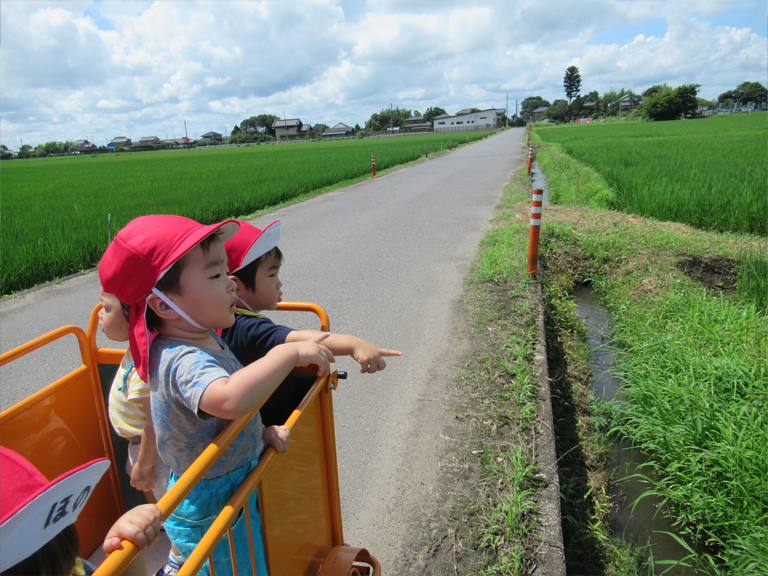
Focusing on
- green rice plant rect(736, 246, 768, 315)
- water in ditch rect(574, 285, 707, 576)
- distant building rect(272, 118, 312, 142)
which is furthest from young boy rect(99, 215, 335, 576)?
distant building rect(272, 118, 312, 142)

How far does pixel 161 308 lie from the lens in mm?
1420

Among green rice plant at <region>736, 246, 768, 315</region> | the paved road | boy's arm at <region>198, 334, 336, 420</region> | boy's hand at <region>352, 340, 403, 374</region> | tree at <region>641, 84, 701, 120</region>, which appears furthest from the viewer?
tree at <region>641, 84, 701, 120</region>

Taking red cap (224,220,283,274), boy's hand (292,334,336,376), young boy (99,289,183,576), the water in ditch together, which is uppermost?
red cap (224,220,283,274)

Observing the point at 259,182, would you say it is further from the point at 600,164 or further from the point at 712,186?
the point at 712,186

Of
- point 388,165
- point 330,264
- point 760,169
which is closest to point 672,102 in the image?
point 388,165

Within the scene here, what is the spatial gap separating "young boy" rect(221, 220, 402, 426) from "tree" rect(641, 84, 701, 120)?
300 ft

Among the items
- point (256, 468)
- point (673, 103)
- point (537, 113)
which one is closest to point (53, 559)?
point (256, 468)

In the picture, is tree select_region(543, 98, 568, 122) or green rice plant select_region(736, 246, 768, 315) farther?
tree select_region(543, 98, 568, 122)

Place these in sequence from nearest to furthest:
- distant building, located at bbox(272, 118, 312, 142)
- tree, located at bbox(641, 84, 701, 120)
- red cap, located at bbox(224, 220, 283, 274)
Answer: red cap, located at bbox(224, 220, 283, 274) → tree, located at bbox(641, 84, 701, 120) → distant building, located at bbox(272, 118, 312, 142)

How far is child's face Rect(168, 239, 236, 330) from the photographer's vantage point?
1429 millimetres

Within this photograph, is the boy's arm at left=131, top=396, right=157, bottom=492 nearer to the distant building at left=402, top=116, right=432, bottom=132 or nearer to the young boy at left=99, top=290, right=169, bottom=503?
the young boy at left=99, top=290, right=169, bottom=503

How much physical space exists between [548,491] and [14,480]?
7.53 ft

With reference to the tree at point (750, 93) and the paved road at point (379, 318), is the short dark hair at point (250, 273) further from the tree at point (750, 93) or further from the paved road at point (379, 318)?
the tree at point (750, 93)

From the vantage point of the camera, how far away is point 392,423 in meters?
3.31
